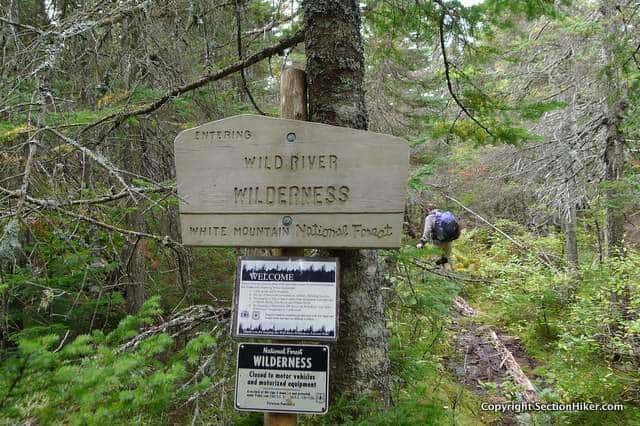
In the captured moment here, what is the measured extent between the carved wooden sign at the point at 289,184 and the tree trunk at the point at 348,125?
373 mm

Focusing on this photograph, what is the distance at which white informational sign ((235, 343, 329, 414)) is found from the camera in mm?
1986

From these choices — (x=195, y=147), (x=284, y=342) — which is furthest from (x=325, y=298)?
(x=195, y=147)

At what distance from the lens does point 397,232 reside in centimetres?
204

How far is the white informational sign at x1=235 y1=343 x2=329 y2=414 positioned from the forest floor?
3.54m

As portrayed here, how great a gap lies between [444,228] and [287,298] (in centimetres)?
768

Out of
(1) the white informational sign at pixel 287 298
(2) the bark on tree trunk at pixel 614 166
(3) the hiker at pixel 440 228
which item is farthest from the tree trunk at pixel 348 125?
(3) the hiker at pixel 440 228

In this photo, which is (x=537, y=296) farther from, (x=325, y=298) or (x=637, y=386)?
(x=325, y=298)

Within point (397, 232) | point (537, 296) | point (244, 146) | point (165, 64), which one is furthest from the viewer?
point (537, 296)

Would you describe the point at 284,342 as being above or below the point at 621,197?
below

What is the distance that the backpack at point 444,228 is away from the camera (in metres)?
9.22

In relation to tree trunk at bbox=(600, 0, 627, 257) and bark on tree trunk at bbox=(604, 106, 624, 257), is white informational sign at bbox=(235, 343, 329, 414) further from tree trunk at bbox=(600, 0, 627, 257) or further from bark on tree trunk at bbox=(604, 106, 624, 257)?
bark on tree trunk at bbox=(604, 106, 624, 257)

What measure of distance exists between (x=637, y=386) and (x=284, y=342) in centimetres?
473

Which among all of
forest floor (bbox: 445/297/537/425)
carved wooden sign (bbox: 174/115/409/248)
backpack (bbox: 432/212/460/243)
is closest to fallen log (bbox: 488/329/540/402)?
forest floor (bbox: 445/297/537/425)

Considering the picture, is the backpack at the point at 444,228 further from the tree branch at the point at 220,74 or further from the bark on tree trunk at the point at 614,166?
the tree branch at the point at 220,74
